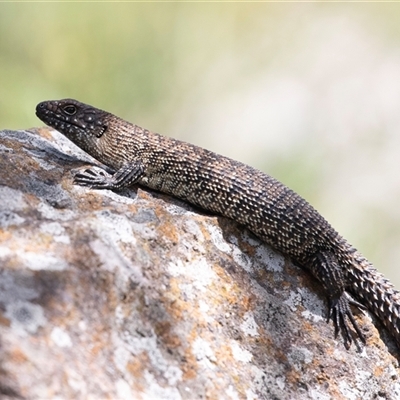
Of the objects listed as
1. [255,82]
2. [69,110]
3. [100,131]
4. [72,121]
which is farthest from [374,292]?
[255,82]

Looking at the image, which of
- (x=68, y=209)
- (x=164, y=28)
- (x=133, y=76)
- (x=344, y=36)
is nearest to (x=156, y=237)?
(x=68, y=209)

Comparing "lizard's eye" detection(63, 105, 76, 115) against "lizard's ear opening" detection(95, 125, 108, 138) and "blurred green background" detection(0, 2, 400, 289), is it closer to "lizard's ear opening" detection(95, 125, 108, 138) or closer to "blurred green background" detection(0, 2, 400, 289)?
"lizard's ear opening" detection(95, 125, 108, 138)

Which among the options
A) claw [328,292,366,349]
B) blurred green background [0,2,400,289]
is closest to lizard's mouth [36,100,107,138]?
claw [328,292,366,349]

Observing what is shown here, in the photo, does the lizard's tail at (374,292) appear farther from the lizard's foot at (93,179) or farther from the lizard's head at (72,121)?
the lizard's head at (72,121)

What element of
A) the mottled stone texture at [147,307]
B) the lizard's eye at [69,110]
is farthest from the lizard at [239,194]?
the mottled stone texture at [147,307]

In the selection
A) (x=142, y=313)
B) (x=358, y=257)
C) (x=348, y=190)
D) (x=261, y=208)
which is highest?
(x=348, y=190)

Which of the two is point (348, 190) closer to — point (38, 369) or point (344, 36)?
point (344, 36)
